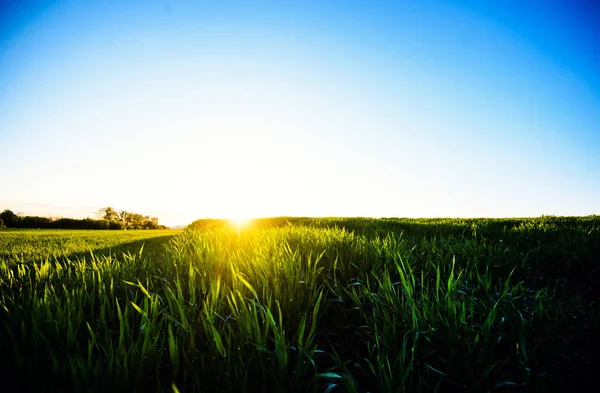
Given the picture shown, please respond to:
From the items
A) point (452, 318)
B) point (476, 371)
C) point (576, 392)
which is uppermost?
point (452, 318)

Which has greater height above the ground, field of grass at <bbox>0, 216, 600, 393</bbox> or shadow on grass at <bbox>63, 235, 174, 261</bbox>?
field of grass at <bbox>0, 216, 600, 393</bbox>

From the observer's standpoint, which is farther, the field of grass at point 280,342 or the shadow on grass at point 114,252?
the shadow on grass at point 114,252

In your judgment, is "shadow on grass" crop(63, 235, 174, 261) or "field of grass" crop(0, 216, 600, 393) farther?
"shadow on grass" crop(63, 235, 174, 261)

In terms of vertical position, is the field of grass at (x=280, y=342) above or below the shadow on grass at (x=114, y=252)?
above

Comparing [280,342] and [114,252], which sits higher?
[280,342]

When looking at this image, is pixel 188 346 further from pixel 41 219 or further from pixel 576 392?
pixel 41 219

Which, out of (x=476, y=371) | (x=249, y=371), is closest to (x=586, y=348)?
(x=476, y=371)

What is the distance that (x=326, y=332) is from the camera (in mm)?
2053

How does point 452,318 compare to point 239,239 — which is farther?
point 239,239

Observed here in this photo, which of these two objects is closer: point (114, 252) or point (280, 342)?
point (280, 342)

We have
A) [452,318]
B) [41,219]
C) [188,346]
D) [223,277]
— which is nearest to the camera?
[188,346]

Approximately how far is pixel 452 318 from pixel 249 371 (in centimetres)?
137

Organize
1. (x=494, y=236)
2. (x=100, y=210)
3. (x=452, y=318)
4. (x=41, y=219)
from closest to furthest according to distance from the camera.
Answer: (x=452, y=318) → (x=494, y=236) → (x=41, y=219) → (x=100, y=210)

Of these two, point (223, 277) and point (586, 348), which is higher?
point (223, 277)
